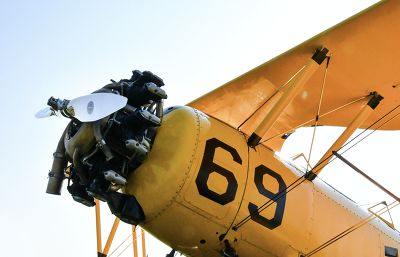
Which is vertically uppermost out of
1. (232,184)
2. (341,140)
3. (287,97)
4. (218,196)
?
(287,97)

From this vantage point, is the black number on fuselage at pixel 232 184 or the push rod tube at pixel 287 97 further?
the push rod tube at pixel 287 97

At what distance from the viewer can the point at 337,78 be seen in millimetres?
8211

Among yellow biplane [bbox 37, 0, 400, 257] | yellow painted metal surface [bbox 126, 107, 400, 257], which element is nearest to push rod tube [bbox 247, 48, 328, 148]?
yellow biplane [bbox 37, 0, 400, 257]

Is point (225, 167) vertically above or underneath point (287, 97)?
underneath

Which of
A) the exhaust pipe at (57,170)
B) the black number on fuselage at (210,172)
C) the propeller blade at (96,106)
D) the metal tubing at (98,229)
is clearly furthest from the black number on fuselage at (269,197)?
the metal tubing at (98,229)

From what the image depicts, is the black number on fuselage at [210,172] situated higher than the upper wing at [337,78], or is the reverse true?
the upper wing at [337,78]

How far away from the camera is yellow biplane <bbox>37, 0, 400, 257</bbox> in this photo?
19.7 ft

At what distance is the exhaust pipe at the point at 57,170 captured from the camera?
21.4ft

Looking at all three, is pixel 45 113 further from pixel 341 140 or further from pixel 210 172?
pixel 341 140

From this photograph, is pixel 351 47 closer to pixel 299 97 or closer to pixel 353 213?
pixel 299 97

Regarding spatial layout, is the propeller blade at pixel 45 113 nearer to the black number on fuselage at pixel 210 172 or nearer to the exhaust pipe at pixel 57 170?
the exhaust pipe at pixel 57 170

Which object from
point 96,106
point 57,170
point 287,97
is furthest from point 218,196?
point 57,170

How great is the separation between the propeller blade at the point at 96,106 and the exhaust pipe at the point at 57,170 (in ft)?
2.26

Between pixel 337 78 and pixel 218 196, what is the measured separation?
120 inches
